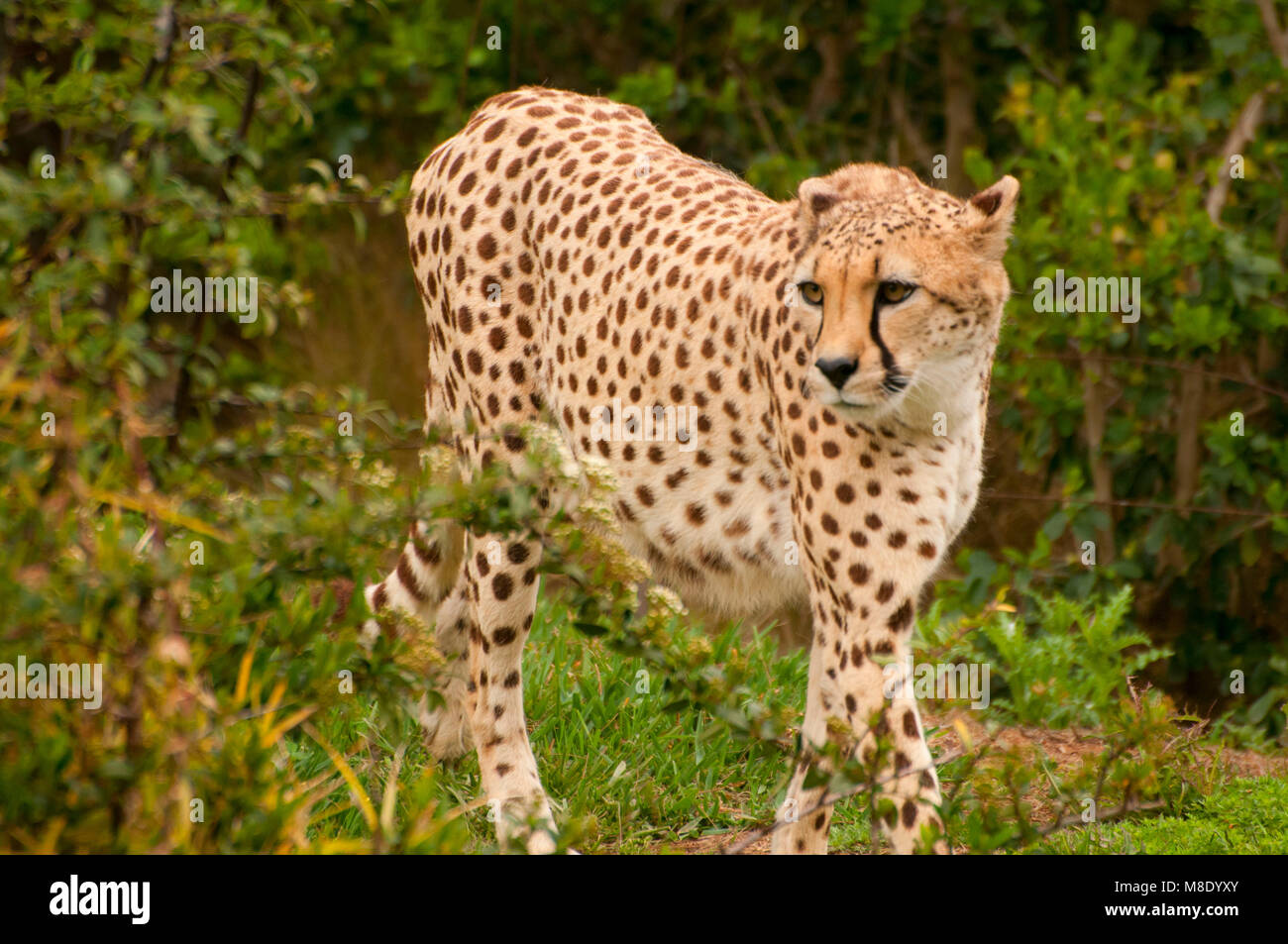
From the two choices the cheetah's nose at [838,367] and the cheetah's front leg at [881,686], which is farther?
the cheetah's front leg at [881,686]

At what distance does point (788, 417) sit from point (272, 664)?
139 cm

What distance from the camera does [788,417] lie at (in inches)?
154

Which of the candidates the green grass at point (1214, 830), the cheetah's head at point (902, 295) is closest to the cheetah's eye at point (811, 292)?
the cheetah's head at point (902, 295)

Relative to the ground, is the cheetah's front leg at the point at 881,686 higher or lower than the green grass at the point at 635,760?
higher

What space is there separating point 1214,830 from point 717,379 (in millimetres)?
1768

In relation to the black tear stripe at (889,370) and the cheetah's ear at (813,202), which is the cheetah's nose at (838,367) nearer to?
the black tear stripe at (889,370)

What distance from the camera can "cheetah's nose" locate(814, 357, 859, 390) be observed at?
3.50 meters

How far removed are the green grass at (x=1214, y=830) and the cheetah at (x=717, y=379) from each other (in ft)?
2.32

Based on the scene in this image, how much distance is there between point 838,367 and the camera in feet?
11.5

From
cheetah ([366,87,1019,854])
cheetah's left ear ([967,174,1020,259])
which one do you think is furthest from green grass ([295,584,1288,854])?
cheetah's left ear ([967,174,1020,259])

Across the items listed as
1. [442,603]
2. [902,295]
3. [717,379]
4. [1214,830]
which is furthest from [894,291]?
[442,603]

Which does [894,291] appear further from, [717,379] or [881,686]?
[881,686]

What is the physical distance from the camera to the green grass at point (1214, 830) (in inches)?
161

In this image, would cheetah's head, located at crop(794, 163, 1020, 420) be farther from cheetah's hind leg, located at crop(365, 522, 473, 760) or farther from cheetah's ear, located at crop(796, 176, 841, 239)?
cheetah's hind leg, located at crop(365, 522, 473, 760)
